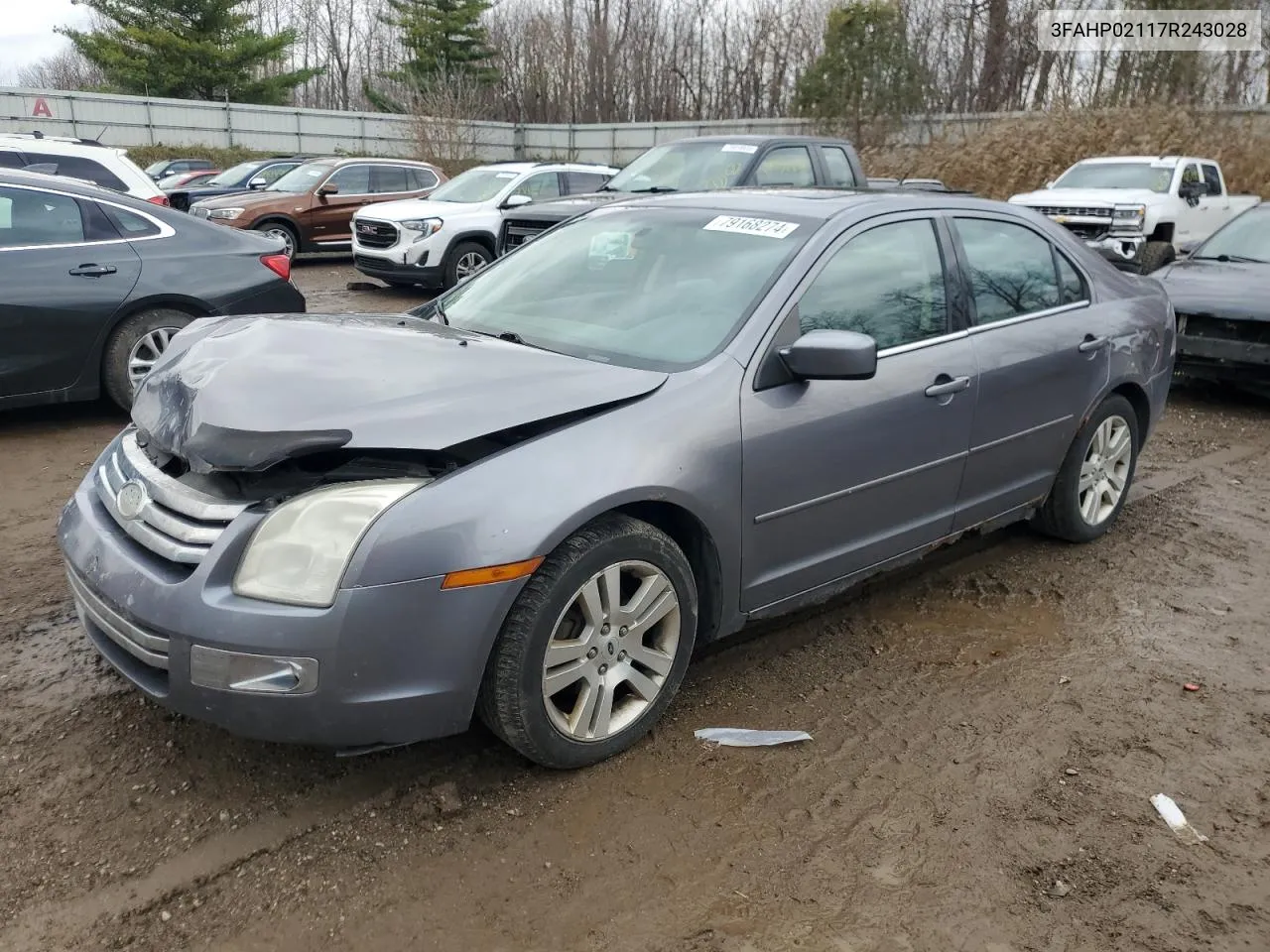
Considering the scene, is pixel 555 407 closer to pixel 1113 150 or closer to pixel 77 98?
pixel 1113 150

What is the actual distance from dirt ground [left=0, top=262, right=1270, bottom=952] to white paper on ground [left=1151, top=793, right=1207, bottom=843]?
0.03 meters

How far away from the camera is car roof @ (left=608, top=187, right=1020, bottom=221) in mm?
3719

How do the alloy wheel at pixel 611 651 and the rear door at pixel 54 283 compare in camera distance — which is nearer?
the alloy wheel at pixel 611 651

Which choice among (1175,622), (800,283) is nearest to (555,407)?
(800,283)

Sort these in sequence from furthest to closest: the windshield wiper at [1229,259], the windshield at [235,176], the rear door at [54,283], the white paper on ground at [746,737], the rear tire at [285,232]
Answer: the windshield at [235,176] < the rear tire at [285,232] < the windshield wiper at [1229,259] < the rear door at [54,283] < the white paper on ground at [746,737]

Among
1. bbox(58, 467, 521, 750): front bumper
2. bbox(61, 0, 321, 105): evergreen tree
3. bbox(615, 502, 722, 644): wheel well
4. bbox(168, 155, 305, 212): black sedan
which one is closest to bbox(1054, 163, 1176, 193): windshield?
bbox(168, 155, 305, 212): black sedan

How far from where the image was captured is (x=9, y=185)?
601cm

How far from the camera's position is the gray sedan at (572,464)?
2465 millimetres

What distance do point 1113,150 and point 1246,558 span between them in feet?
58.7

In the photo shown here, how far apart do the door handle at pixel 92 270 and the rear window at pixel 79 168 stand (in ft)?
11.5

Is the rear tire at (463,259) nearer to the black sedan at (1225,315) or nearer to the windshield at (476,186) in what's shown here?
the windshield at (476,186)

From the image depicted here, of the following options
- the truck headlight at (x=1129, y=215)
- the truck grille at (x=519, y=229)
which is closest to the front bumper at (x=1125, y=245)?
the truck headlight at (x=1129, y=215)

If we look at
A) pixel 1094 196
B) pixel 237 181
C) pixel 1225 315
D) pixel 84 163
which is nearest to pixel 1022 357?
pixel 1225 315

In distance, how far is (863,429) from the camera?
342cm
